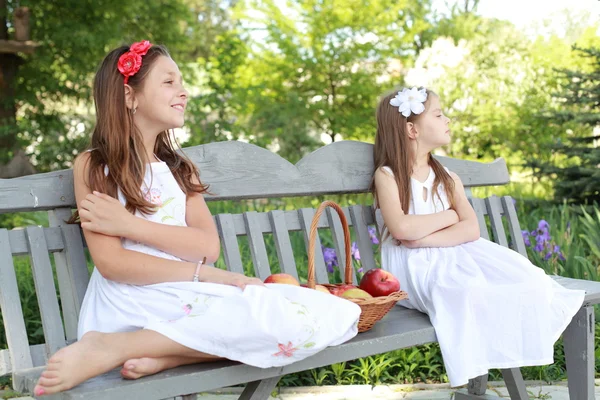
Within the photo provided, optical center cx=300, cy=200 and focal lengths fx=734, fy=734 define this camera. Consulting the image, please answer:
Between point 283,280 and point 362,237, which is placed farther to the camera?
point 362,237

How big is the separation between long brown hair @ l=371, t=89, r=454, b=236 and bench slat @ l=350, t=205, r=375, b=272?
0.34ft

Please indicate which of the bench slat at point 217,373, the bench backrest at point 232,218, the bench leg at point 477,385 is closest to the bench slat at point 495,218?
the bench backrest at point 232,218

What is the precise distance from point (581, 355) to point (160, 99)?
1.88m

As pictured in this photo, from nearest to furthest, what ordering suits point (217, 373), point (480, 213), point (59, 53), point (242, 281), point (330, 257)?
point (217, 373) < point (242, 281) < point (480, 213) < point (330, 257) < point (59, 53)

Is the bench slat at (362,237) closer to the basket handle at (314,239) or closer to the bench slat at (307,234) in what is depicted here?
the bench slat at (307,234)

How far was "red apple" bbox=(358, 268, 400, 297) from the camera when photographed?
8.26 feet

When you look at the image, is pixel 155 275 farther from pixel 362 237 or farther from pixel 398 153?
pixel 398 153

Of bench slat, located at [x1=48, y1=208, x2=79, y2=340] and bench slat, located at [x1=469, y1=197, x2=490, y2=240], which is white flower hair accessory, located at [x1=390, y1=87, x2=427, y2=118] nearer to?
bench slat, located at [x1=469, y1=197, x2=490, y2=240]

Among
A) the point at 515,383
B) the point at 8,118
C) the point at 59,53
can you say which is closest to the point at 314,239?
the point at 515,383

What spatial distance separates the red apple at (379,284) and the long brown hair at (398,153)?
22.9 inches

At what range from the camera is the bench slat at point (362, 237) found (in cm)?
318

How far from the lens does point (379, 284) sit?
252 centimetres

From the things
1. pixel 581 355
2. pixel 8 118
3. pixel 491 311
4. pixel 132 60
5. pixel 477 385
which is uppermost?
pixel 132 60

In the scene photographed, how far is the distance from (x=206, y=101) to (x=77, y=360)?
6.28 m
